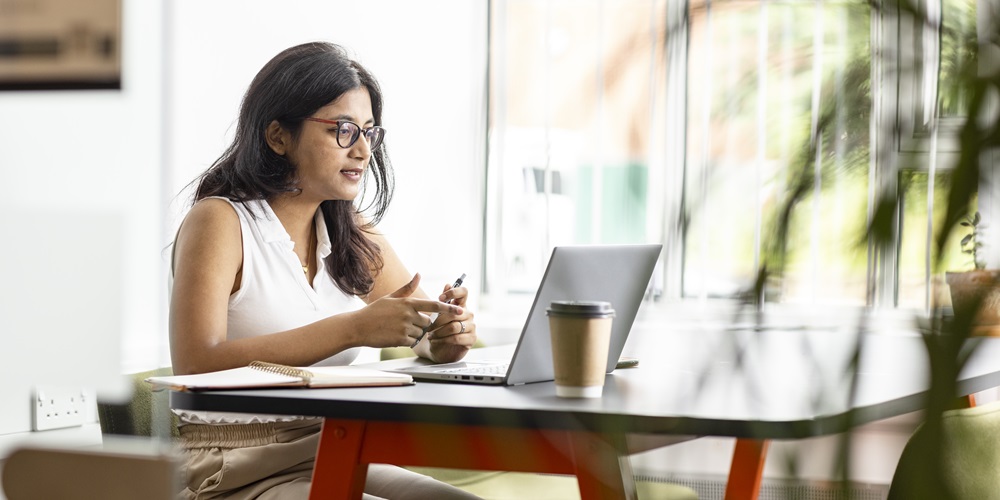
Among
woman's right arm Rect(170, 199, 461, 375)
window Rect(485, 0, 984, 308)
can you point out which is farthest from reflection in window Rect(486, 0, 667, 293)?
woman's right arm Rect(170, 199, 461, 375)

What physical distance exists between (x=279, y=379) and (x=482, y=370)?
34 cm

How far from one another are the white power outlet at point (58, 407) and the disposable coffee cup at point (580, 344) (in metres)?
1.45

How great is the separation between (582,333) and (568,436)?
20 centimetres

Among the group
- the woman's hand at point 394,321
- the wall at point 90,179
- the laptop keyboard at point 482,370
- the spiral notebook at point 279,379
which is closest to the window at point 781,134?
the spiral notebook at point 279,379

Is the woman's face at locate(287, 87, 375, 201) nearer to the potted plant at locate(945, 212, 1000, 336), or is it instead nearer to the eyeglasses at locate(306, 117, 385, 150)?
the eyeglasses at locate(306, 117, 385, 150)

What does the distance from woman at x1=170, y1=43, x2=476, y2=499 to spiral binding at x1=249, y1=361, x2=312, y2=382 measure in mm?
96

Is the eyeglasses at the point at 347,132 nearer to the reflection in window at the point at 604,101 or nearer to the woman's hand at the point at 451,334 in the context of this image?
the woman's hand at the point at 451,334

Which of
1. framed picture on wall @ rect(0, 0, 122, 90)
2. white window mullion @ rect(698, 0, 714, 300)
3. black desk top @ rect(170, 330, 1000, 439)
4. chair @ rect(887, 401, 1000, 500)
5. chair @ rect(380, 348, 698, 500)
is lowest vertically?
chair @ rect(380, 348, 698, 500)

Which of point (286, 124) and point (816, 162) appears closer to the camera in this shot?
point (816, 162)

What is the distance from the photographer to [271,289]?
6.15 feet

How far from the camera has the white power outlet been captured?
2221 mm

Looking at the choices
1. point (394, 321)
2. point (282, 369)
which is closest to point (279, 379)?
point (282, 369)

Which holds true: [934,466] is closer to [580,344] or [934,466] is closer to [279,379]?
[580,344]

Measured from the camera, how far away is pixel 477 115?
0.33 metres
